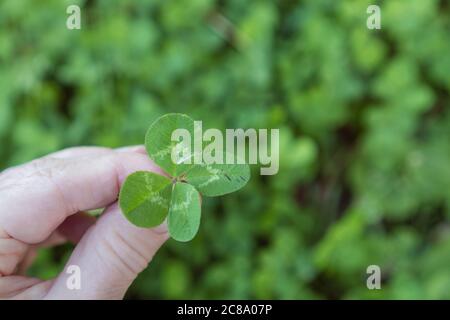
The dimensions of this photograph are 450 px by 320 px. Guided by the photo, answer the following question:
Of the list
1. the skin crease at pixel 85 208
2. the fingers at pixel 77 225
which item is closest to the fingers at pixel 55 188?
the skin crease at pixel 85 208

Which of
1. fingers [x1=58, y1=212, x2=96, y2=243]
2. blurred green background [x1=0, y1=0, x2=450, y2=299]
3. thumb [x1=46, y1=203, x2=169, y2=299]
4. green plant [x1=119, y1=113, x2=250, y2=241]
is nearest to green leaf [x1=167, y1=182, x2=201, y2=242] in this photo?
green plant [x1=119, y1=113, x2=250, y2=241]

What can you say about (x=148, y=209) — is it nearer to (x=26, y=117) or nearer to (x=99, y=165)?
(x=99, y=165)

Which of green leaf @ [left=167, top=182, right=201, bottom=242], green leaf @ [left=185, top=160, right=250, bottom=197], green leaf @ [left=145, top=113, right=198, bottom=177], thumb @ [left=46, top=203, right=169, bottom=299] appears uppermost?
green leaf @ [left=145, top=113, right=198, bottom=177]

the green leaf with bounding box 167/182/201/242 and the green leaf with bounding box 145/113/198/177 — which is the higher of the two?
the green leaf with bounding box 145/113/198/177

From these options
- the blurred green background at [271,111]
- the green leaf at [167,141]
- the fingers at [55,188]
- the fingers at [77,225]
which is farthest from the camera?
the blurred green background at [271,111]

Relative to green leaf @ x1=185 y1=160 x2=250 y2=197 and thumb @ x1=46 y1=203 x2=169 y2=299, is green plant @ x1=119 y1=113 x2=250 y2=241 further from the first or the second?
thumb @ x1=46 y1=203 x2=169 y2=299

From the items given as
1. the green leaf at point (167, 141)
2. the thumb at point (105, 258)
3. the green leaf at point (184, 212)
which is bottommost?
the thumb at point (105, 258)

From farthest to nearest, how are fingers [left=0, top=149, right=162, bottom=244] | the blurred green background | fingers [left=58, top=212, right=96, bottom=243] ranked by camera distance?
the blurred green background < fingers [left=58, top=212, right=96, bottom=243] < fingers [left=0, top=149, right=162, bottom=244]

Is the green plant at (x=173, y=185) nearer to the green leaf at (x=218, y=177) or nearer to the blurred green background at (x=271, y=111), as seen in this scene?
the green leaf at (x=218, y=177)
